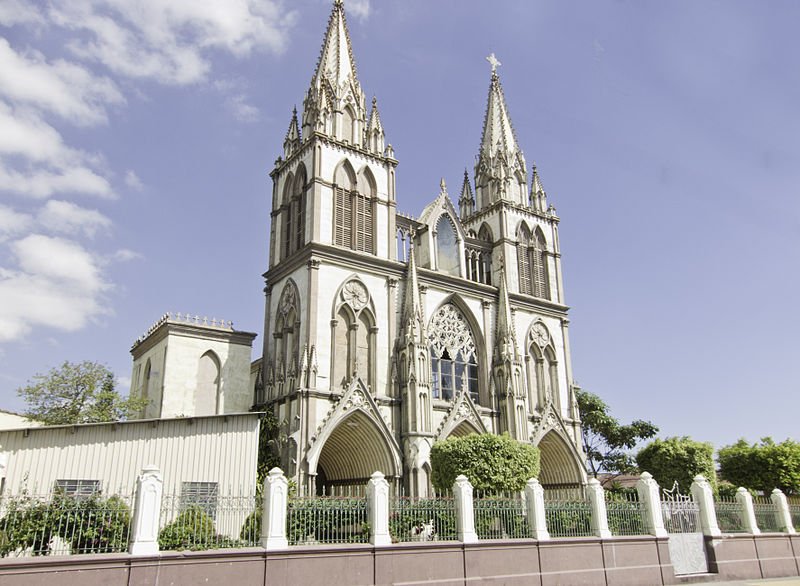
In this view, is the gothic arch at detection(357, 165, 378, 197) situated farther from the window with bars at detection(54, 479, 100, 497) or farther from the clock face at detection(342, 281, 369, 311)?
the window with bars at detection(54, 479, 100, 497)

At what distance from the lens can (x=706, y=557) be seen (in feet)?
68.0

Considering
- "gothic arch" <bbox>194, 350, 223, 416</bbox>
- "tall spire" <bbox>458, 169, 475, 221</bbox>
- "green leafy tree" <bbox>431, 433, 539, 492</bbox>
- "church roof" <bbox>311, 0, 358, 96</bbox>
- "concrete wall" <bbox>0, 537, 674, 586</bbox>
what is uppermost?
"church roof" <bbox>311, 0, 358, 96</bbox>

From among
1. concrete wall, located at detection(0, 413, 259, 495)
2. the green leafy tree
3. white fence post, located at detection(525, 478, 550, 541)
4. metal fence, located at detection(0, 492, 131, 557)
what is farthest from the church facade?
metal fence, located at detection(0, 492, 131, 557)

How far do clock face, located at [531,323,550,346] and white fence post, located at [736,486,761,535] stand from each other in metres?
14.3

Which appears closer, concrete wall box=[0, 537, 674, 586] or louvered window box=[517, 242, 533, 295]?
concrete wall box=[0, 537, 674, 586]

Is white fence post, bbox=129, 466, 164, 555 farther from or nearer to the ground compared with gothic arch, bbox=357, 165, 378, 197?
nearer to the ground

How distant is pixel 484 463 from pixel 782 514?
1009 cm

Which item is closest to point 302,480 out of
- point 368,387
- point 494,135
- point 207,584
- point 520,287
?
point 368,387

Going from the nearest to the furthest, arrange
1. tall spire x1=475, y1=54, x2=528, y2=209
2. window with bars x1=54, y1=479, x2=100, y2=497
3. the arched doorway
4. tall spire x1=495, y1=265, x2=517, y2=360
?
1. window with bars x1=54, y1=479, x2=100, y2=497
2. the arched doorway
3. tall spire x1=495, y1=265, x2=517, y2=360
4. tall spire x1=475, y1=54, x2=528, y2=209

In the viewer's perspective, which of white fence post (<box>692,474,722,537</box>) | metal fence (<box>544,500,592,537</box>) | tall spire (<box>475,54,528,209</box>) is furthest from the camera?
tall spire (<box>475,54,528,209</box>)

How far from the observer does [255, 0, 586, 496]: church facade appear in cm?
2756

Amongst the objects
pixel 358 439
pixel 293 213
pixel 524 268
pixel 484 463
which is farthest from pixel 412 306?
pixel 524 268

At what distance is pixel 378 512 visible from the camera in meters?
15.5

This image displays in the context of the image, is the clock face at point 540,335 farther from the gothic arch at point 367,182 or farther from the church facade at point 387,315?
the gothic arch at point 367,182
